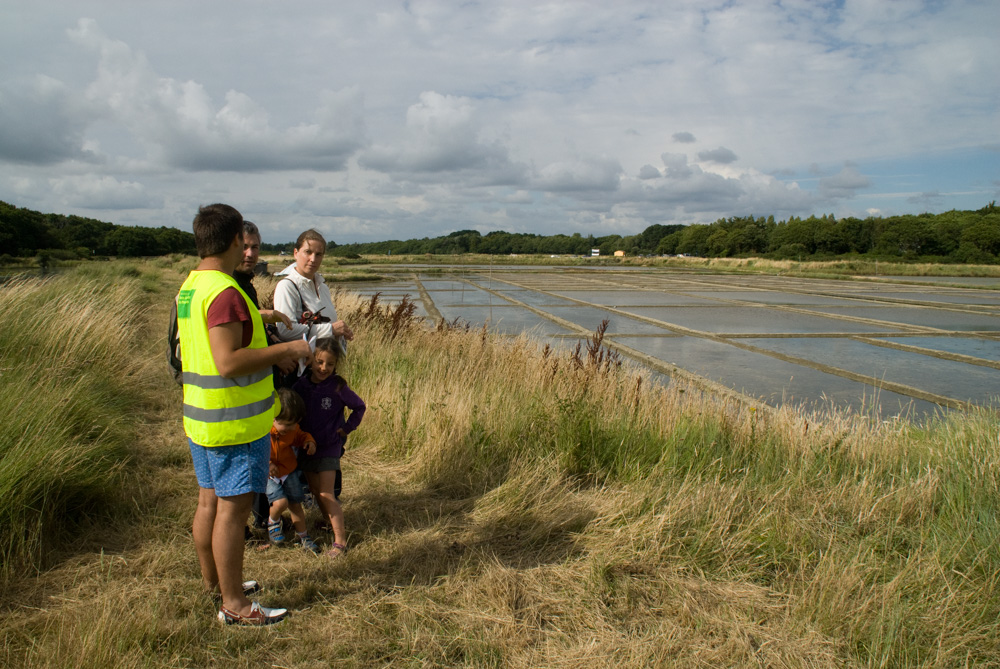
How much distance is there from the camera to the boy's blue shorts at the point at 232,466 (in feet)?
9.11

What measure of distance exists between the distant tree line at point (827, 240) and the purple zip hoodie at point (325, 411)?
4984 cm

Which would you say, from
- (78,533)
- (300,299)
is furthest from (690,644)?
(78,533)

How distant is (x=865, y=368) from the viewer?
9.53 m

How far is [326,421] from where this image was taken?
3.71m

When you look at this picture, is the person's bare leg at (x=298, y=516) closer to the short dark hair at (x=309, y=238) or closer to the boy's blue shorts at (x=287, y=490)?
the boy's blue shorts at (x=287, y=490)

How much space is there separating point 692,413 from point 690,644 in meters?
2.71

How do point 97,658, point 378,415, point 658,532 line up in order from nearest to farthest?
1. point 97,658
2. point 658,532
3. point 378,415

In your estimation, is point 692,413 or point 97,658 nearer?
point 97,658

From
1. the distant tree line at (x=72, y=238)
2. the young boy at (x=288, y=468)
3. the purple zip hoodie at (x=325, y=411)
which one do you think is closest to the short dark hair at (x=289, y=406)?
the young boy at (x=288, y=468)

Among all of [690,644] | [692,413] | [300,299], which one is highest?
[300,299]

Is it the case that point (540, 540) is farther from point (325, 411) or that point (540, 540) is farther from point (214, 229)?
point (214, 229)

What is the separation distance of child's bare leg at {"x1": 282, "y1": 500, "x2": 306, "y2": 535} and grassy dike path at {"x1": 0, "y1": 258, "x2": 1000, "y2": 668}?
0.54 ft

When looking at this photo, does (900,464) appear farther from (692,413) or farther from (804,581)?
(804,581)

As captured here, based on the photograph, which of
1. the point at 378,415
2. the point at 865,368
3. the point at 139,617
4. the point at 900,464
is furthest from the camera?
the point at 865,368
